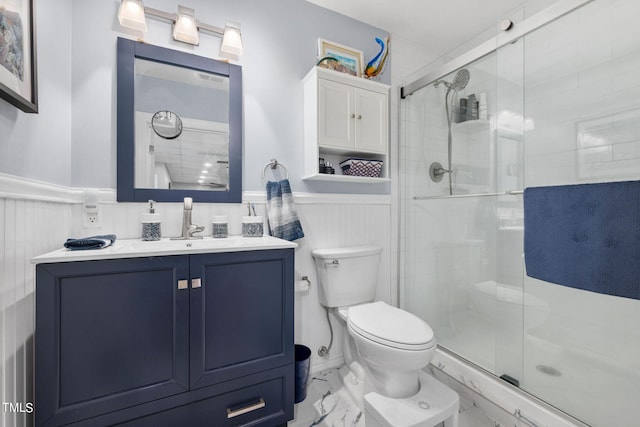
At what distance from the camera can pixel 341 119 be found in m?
1.69

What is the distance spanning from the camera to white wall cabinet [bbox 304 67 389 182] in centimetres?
163

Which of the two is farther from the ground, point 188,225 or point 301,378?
point 188,225

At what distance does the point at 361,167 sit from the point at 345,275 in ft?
2.38

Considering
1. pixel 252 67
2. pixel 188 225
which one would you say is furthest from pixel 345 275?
pixel 252 67

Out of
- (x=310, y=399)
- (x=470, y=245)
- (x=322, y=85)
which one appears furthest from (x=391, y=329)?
(x=322, y=85)

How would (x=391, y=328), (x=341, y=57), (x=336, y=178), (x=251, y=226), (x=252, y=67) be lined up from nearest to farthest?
(x=391, y=328) → (x=251, y=226) → (x=252, y=67) → (x=336, y=178) → (x=341, y=57)

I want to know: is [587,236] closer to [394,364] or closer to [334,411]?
[394,364]

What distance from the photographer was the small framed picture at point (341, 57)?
1769mm

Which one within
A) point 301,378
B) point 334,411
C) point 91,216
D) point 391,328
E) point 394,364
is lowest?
point 334,411

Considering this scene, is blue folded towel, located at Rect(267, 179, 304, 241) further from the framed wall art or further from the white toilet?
the framed wall art

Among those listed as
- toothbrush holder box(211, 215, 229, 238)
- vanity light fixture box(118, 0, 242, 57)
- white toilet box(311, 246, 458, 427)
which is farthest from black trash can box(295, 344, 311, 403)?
vanity light fixture box(118, 0, 242, 57)

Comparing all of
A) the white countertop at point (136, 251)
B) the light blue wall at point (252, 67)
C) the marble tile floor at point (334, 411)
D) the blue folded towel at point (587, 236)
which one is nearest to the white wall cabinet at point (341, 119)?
the light blue wall at point (252, 67)

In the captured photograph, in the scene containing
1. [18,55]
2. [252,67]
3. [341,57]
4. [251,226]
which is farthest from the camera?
[341,57]

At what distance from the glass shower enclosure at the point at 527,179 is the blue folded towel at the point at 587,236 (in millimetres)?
438
